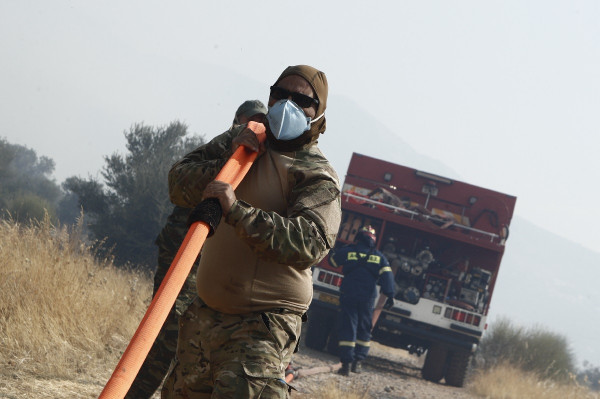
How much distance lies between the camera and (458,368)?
1295 centimetres


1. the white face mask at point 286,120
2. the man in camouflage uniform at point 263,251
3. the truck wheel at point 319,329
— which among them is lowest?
the truck wheel at point 319,329

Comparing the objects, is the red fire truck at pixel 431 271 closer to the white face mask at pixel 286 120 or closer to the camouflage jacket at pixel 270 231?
the camouflage jacket at pixel 270 231

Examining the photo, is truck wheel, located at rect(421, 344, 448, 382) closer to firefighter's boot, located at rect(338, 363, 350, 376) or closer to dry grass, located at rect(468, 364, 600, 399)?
dry grass, located at rect(468, 364, 600, 399)

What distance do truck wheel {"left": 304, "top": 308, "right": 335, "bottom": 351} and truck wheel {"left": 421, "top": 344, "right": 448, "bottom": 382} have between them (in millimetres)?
1641

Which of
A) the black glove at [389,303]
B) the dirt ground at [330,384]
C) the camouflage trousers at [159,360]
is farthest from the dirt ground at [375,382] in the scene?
the camouflage trousers at [159,360]

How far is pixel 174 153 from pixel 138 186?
154 inches

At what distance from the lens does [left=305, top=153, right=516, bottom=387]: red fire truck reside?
12.8 m

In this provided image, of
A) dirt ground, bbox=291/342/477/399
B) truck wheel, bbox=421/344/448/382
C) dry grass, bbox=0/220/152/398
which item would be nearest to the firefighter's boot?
dirt ground, bbox=291/342/477/399

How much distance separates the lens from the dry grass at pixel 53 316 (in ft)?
18.0

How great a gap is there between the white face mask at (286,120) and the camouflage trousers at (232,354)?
0.61 m

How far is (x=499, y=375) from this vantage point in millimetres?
14641

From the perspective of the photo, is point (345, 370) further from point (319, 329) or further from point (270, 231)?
point (270, 231)

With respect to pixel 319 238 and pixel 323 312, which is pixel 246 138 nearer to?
pixel 319 238

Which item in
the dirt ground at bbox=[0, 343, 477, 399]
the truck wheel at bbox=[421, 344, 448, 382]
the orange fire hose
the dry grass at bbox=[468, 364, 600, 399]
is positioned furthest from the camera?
the truck wheel at bbox=[421, 344, 448, 382]
